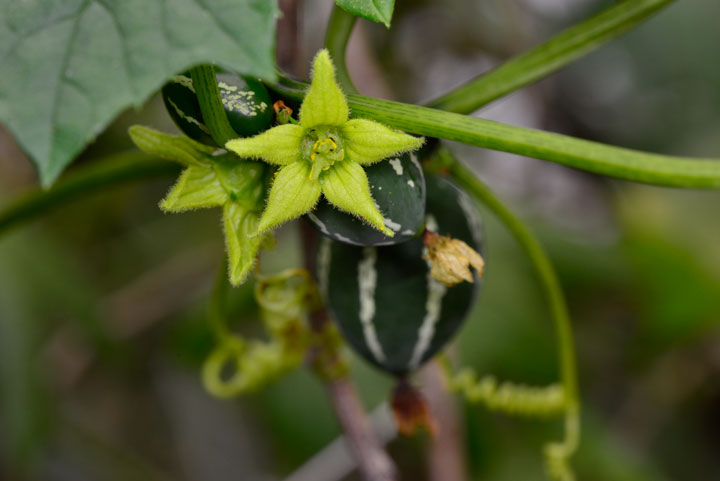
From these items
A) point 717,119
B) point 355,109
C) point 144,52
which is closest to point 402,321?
point 355,109

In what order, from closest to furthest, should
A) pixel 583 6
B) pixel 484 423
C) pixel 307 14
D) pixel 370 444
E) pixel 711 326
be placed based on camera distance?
pixel 370 444, pixel 711 326, pixel 484 423, pixel 307 14, pixel 583 6

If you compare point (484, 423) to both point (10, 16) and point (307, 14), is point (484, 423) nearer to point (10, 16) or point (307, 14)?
point (307, 14)

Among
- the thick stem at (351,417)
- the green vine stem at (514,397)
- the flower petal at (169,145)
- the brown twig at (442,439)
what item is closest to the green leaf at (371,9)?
the flower petal at (169,145)

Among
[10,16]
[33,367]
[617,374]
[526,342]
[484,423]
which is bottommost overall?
[617,374]

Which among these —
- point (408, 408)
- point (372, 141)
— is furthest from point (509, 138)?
point (408, 408)

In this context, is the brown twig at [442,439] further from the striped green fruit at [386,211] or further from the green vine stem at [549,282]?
the striped green fruit at [386,211]

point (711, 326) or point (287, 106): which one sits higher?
point (287, 106)
